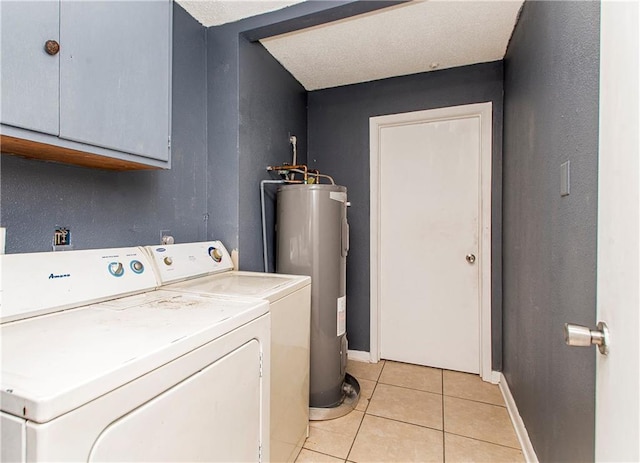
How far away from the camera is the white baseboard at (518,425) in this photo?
4.86 feet

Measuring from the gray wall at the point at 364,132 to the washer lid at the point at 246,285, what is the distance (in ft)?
3.79

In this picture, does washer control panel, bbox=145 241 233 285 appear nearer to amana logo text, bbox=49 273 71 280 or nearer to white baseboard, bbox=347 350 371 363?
amana logo text, bbox=49 273 71 280

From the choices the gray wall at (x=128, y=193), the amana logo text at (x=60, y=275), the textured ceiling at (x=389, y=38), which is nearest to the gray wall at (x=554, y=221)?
the textured ceiling at (x=389, y=38)

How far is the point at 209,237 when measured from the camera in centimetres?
192

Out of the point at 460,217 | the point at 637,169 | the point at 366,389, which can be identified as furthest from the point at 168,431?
the point at 460,217

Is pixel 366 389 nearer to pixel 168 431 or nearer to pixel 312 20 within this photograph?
pixel 168 431

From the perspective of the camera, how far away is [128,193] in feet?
4.78

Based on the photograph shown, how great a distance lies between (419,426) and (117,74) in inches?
90.0

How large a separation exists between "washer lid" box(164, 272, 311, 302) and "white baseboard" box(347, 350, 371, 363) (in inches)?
53.3

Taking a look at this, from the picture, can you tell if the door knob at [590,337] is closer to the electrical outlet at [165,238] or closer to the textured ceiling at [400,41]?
the electrical outlet at [165,238]

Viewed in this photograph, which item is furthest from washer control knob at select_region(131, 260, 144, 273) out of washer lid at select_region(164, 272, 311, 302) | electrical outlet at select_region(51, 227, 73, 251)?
electrical outlet at select_region(51, 227, 73, 251)

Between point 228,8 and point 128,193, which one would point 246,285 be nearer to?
point 128,193

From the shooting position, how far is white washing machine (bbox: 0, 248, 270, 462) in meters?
0.50

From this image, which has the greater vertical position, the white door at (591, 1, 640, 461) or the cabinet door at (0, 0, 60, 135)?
the cabinet door at (0, 0, 60, 135)
